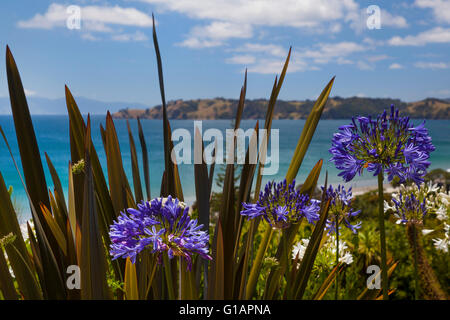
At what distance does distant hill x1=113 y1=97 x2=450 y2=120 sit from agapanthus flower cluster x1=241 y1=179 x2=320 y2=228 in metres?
43.6

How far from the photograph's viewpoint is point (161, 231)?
28.2 inches

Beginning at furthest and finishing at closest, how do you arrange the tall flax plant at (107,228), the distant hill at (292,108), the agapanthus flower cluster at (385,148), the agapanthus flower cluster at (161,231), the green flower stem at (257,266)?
the distant hill at (292,108), the green flower stem at (257,266), the tall flax plant at (107,228), the agapanthus flower cluster at (385,148), the agapanthus flower cluster at (161,231)

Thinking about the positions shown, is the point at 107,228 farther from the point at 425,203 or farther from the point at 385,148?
the point at 425,203

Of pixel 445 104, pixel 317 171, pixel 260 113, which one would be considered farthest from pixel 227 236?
pixel 445 104

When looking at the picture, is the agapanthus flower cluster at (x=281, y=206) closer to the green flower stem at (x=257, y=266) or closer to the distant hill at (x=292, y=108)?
the green flower stem at (x=257, y=266)

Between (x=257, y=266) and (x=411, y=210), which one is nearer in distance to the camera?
(x=411, y=210)

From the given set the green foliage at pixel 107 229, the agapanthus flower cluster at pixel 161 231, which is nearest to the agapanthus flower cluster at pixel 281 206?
the green foliage at pixel 107 229

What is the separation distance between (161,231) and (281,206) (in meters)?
0.32

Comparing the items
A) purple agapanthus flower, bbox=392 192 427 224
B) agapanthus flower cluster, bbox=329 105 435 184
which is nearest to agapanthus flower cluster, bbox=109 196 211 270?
agapanthus flower cluster, bbox=329 105 435 184

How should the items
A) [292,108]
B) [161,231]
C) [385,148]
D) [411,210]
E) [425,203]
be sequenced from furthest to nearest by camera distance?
1. [292,108]
2. [425,203]
3. [411,210]
4. [385,148]
5. [161,231]

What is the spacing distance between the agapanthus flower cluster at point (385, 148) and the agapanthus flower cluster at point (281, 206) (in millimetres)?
119

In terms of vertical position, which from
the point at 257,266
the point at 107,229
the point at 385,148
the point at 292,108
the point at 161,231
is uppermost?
the point at 292,108

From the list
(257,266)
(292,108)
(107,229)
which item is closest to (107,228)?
(107,229)

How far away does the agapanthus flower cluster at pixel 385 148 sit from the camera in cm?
82
